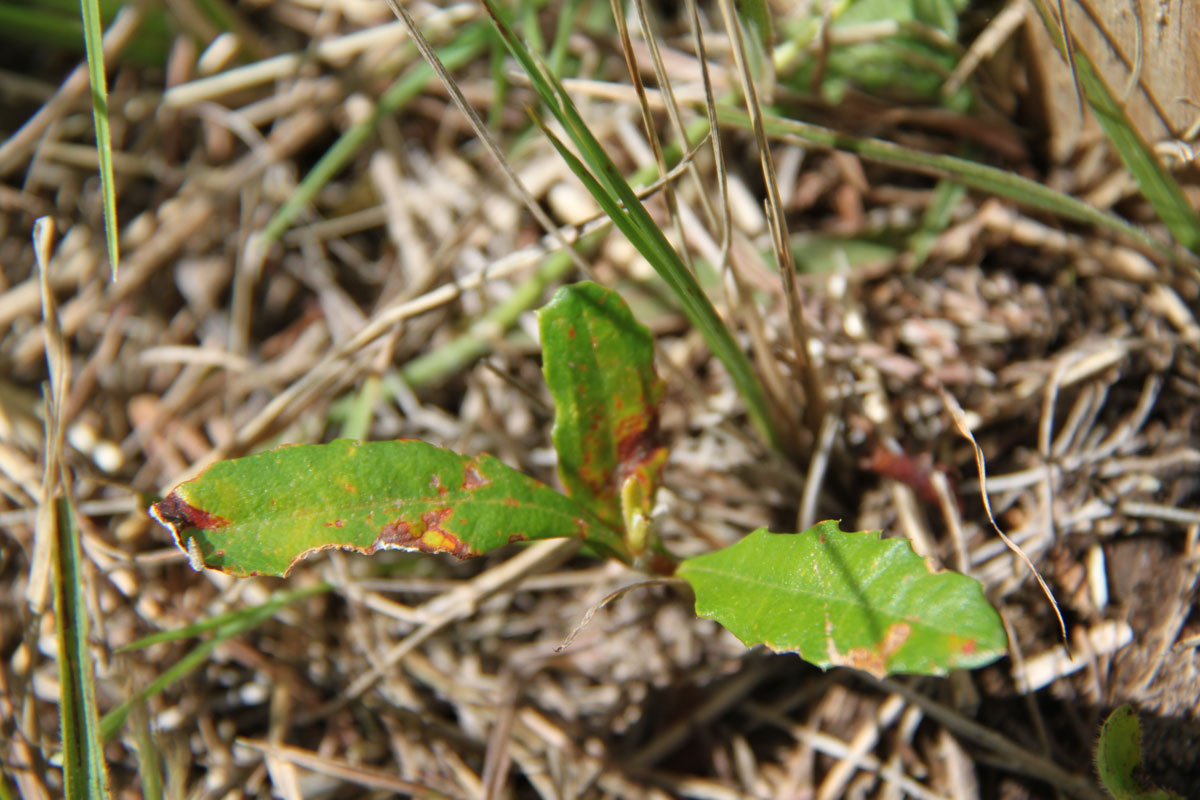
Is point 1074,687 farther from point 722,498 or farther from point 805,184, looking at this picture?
point 805,184

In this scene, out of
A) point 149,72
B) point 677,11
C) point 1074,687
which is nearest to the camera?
point 1074,687

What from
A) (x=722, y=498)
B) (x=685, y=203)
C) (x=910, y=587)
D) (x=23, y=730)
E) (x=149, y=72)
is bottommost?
(x=23, y=730)

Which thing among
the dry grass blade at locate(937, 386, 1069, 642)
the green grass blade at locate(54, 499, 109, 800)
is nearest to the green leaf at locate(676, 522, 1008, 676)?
the dry grass blade at locate(937, 386, 1069, 642)

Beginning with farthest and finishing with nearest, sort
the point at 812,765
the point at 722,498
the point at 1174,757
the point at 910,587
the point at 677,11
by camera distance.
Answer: the point at 677,11
the point at 722,498
the point at 812,765
the point at 1174,757
the point at 910,587

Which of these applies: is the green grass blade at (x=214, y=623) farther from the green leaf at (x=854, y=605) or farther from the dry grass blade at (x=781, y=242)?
the dry grass blade at (x=781, y=242)

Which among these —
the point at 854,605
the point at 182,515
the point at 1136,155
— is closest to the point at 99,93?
the point at 182,515

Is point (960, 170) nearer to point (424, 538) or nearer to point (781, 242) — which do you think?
point (781, 242)

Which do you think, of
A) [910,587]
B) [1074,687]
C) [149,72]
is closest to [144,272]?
[149,72]
